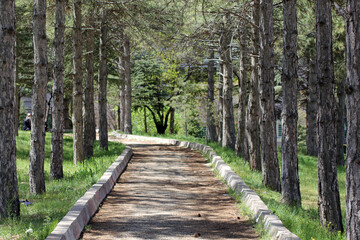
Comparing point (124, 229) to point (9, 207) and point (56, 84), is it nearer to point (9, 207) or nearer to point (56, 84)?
point (9, 207)

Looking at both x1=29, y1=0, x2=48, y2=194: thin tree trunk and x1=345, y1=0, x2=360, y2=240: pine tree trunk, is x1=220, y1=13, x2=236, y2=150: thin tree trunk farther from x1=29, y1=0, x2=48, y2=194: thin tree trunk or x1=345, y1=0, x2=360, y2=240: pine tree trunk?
x1=345, y1=0, x2=360, y2=240: pine tree trunk

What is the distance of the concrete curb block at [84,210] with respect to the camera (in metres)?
6.70

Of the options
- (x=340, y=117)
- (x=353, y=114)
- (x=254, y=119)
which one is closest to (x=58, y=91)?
(x=254, y=119)

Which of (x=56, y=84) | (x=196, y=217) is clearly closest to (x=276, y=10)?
(x=56, y=84)

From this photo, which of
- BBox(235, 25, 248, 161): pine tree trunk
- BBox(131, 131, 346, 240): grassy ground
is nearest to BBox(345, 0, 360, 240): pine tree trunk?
BBox(131, 131, 346, 240): grassy ground

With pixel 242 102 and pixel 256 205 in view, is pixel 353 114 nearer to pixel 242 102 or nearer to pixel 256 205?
pixel 256 205

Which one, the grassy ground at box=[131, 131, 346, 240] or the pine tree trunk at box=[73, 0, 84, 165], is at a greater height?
the pine tree trunk at box=[73, 0, 84, 165]

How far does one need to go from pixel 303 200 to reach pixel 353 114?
10266 millimetres

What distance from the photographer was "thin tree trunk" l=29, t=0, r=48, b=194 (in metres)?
11.3

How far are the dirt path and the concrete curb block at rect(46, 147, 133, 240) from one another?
0.55 ft

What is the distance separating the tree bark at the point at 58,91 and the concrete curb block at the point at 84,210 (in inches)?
68.9

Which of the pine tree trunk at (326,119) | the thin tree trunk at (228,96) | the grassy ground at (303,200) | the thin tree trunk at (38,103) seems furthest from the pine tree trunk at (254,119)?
the thin tree trunk at (38,103)

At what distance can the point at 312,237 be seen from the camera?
6805 mm

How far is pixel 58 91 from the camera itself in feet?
45.6
